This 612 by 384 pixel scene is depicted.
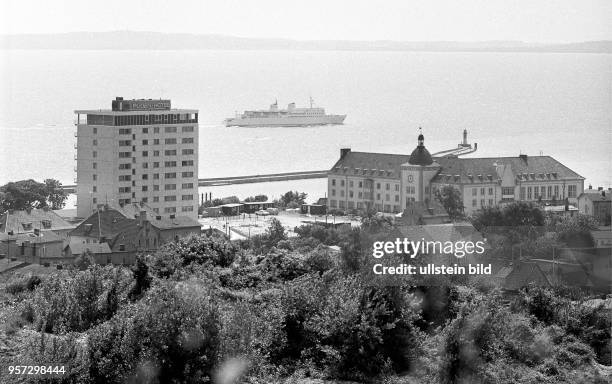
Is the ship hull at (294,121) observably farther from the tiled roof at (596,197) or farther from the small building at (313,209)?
the tiled roof at (596,197)

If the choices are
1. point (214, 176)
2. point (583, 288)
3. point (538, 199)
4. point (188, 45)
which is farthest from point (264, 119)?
point (583, 288)

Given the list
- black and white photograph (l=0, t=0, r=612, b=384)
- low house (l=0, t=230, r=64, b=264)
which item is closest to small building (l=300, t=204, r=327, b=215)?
black and white photograph (l=0, t=0, r=612, b=384)

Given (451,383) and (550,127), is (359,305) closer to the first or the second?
(451,383)

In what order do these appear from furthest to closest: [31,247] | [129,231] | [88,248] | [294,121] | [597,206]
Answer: [294,121] → [597,206] → [129,231] → [88,248] → [31,247]

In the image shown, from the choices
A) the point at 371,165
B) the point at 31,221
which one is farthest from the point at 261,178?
the point at 31,221

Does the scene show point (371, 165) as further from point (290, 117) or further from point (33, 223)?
point (290, 117)

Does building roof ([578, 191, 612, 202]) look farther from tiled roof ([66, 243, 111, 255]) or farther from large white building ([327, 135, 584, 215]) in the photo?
tiled roof ([66, 243, 111, 255])

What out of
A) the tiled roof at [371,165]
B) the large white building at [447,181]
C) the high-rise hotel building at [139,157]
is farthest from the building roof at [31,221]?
the tiled roof at [371,165]
